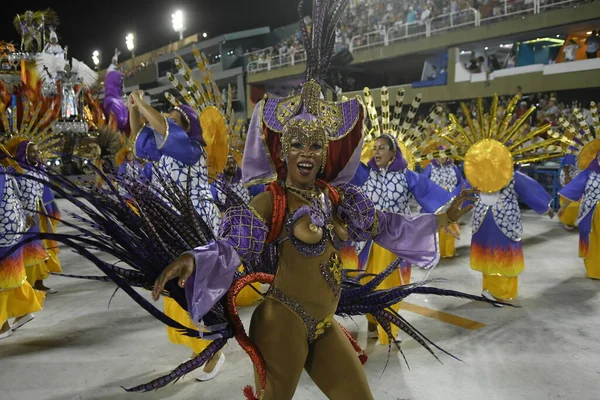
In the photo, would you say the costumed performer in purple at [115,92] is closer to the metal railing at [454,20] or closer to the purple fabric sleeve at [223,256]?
the purple fabric sleeve at [223,256]

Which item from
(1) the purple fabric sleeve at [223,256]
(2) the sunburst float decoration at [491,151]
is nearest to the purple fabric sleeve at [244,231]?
(1) the purple fabric sleeve at [223,256]

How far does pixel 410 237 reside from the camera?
7.46ft

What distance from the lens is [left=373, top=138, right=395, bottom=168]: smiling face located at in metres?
3.73

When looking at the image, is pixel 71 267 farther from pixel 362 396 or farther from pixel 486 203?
pixel 362 396

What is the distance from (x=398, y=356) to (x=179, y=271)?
2.57 metres

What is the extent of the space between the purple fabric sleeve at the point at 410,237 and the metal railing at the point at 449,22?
10.9 m

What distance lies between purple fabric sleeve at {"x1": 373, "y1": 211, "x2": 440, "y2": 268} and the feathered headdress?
1.14ft

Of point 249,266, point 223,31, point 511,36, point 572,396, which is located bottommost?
point 572,396

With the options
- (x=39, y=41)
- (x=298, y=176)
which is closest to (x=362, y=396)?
(x=298, y=176)

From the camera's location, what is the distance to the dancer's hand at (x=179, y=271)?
1480 mm

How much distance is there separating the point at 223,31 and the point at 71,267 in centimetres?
2137

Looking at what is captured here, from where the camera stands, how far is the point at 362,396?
183cm

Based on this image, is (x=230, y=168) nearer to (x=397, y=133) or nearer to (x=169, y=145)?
(x=397, y=133)

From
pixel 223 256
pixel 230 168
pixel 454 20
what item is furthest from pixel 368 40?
pixel 223 256
